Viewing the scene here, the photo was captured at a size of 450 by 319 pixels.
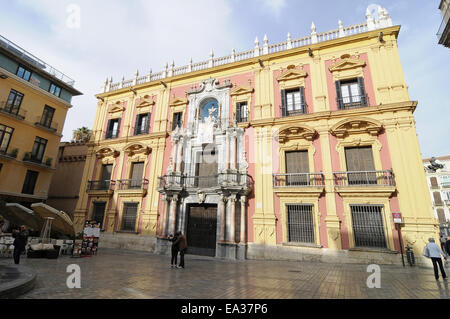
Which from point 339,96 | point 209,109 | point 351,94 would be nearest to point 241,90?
point 209,109

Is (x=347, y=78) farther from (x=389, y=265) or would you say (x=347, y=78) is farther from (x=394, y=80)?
(x=389, y=265)

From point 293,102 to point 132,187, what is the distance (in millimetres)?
13576

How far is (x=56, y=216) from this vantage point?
1146 centimetres

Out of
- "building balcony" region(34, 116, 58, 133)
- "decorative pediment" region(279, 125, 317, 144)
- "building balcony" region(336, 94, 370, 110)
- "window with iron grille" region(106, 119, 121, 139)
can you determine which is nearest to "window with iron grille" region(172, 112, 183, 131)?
"window with iron grille" region(106, 119, 121, 139)

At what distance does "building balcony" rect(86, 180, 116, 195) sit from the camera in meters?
18.6

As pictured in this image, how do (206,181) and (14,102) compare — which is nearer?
(206,181)

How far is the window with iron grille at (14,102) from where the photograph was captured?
61.8ft

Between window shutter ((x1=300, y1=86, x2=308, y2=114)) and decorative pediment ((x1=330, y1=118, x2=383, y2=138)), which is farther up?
window shutter ((x1=300, y1=86, x2=308, y2=114))

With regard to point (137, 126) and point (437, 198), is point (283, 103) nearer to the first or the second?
point (137, 126)

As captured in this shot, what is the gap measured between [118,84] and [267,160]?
55.0ft

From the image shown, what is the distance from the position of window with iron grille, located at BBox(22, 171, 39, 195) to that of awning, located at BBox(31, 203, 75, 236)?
10158mm

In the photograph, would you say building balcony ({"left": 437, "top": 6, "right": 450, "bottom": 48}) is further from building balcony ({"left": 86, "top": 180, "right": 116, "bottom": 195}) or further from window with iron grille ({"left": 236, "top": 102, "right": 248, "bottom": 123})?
building balcony ({"left": 86, "top": 180, "right": 116, "bottom": 195})

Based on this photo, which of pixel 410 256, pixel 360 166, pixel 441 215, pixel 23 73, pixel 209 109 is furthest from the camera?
pixel 441 215
